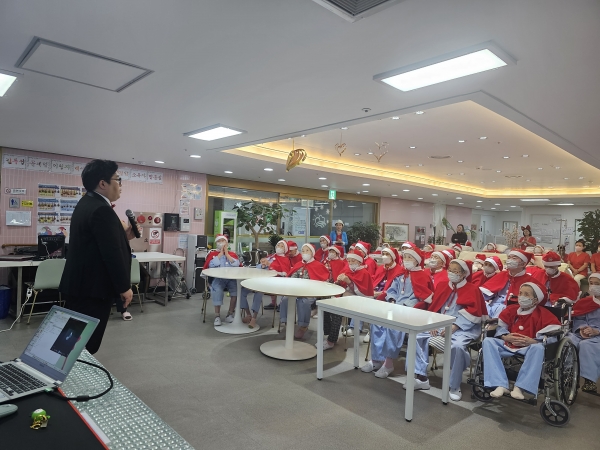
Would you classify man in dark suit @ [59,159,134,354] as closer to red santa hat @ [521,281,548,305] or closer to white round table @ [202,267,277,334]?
white round table @ [202,267,277,334]

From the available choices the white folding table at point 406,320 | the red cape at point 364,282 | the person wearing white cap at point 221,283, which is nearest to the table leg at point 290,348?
the white folding table at point 406,320

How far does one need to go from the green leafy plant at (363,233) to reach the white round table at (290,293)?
28.0 ft

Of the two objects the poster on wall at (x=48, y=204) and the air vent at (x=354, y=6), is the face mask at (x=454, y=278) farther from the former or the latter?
the poster on wall at (x=48, y=204)

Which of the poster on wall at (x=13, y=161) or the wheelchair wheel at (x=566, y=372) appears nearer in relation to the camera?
the wheelchair wheel at (x=566, y=372)

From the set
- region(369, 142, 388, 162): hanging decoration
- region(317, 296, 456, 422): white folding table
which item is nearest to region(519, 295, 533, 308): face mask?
region(317, 296, 456, 422): white folding table

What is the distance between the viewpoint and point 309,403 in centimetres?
348

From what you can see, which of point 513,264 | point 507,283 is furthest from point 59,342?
point 507,283

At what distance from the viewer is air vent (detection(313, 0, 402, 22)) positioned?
1.99 meters

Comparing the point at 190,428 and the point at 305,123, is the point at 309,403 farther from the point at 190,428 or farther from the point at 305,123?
the point at 305,123

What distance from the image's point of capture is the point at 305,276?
19.9 ft

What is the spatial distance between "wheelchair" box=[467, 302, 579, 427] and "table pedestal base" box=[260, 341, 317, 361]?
184 cm

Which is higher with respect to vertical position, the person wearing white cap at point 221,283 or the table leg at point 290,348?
the person wearing white cap at point 221,283

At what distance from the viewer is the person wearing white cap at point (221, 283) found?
6016 mm

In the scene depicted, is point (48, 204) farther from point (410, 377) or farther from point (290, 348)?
point (410, 377)
